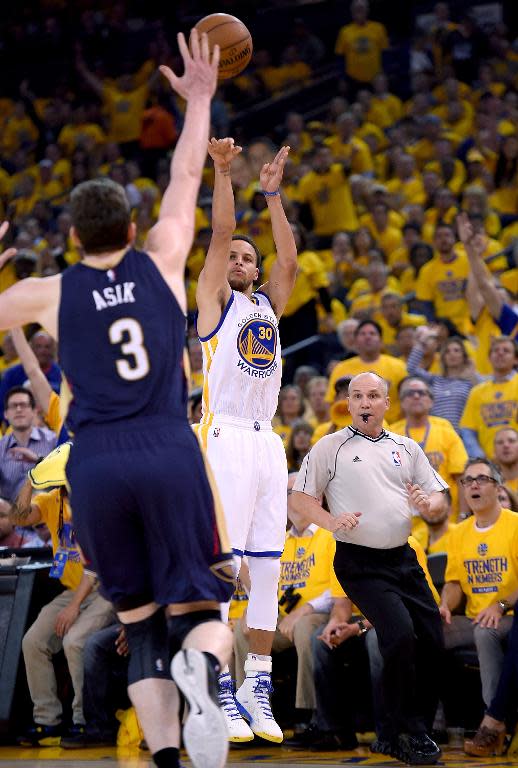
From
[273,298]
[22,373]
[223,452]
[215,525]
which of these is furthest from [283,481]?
[22,373]

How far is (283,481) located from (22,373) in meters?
6.92

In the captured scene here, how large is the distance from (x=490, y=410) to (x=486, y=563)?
295cm

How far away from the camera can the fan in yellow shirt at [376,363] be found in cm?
1211

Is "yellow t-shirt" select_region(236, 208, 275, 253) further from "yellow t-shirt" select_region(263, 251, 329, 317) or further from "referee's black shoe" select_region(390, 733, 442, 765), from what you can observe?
"referee's black shoe" select_region(390, 733, 442, 765)

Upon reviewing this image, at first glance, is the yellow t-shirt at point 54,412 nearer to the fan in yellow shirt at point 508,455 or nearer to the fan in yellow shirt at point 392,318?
the fan in yellow shirt at point 508,455

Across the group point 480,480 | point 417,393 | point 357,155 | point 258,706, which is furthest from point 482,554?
point 357,155

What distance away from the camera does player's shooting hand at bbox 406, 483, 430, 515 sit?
7781 mm

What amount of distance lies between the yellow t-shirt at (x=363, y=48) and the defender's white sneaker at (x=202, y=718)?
17717 millimetres

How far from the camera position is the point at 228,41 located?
7348mm

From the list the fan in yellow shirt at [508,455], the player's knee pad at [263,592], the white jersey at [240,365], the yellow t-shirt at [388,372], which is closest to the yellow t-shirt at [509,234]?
the yellow t-shirt at [388,372]

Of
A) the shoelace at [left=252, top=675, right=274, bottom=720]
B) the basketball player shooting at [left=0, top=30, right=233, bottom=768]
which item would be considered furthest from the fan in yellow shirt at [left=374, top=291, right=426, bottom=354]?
the basketball player shooting at [left=0, top=30, right=233, bottom=768]

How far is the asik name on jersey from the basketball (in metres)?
2.84

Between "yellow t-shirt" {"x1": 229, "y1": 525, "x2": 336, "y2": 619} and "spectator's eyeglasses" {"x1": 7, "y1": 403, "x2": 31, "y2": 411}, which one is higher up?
"spectator's eyeglasses" {"x1": 7, "y1": 403, "x2": 31, "y2": 411}

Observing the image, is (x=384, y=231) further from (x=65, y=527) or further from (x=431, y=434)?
(x=65, y=527)
